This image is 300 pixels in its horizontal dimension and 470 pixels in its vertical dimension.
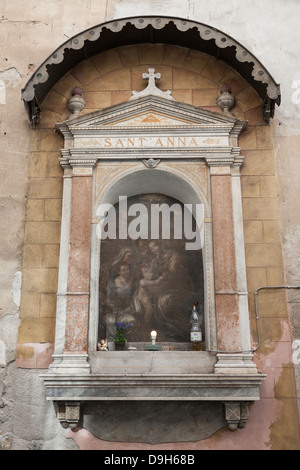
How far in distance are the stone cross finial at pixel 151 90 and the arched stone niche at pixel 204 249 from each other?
A: 47 mm

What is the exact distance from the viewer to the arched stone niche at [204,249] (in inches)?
251

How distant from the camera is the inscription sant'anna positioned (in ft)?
24.9

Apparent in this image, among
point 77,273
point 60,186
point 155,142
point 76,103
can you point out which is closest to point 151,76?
point 155,142

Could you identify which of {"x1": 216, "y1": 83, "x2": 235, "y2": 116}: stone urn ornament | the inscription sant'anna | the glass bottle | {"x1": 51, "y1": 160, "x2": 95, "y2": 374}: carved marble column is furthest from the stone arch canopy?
the glass bottle

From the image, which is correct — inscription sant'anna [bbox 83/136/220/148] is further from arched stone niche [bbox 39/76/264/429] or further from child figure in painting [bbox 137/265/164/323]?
child figure in painting [bbox 137/265/164/323]

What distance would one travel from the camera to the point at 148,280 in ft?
25.6

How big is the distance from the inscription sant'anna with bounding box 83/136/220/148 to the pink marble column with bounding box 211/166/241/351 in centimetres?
48

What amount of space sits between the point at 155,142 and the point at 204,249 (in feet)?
5.92

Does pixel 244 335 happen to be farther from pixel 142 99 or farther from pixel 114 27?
pixel 114 27

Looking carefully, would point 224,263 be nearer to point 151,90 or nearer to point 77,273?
point 77,273

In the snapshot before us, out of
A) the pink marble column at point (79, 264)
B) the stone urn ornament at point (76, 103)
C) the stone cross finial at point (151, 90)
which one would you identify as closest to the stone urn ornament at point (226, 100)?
the stone cross finial at point (151, 90)

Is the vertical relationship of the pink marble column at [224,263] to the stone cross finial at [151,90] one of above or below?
below

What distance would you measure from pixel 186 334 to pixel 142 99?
3.69 m

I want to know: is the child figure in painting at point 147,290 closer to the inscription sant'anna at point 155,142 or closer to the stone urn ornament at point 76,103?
the inscription sant'anna at point 155,142
